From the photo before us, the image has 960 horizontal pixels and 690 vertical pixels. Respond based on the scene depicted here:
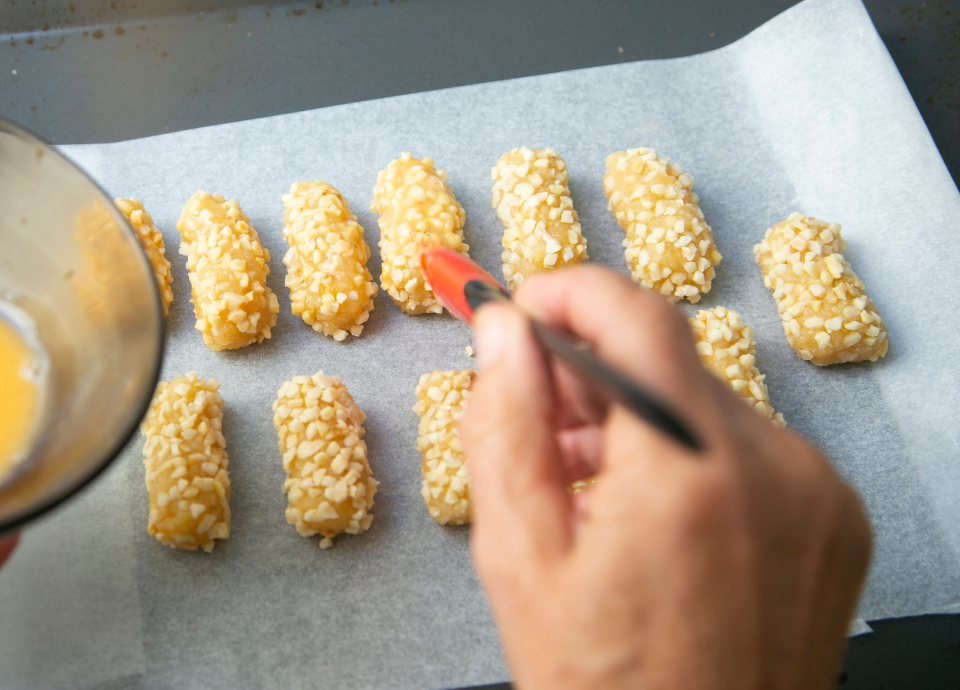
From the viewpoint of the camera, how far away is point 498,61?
180 centimetres

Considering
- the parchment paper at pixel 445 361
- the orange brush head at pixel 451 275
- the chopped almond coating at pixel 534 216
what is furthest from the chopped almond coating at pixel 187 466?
the chopped almond coating at pixel 534 216

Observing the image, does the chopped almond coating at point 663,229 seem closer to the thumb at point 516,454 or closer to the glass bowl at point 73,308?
the thumb at point 516,454

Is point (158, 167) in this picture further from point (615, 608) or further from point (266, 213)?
point (615, 608)

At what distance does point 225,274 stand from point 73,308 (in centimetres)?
40

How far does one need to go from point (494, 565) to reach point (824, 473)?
351 millimetres

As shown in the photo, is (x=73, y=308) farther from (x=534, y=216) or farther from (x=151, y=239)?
(x=534, y=216)

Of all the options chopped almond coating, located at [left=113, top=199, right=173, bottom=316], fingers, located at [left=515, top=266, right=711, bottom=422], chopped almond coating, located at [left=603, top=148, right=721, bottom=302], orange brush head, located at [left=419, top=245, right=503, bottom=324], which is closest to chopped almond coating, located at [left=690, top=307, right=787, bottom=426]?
chopped almond coating, located at [left=603, top=148, right=721, bottom=302]

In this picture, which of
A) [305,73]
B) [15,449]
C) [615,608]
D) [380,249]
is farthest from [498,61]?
[615,608]

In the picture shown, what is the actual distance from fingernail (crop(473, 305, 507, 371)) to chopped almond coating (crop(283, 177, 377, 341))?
690 mm

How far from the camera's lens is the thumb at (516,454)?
707 millimetres

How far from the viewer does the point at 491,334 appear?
2.61 feet

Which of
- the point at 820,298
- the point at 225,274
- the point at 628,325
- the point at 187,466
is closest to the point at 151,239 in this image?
the point at 225,274

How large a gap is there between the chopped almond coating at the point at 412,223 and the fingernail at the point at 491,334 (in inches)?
26.4

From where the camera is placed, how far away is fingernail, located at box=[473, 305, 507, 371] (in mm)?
782
